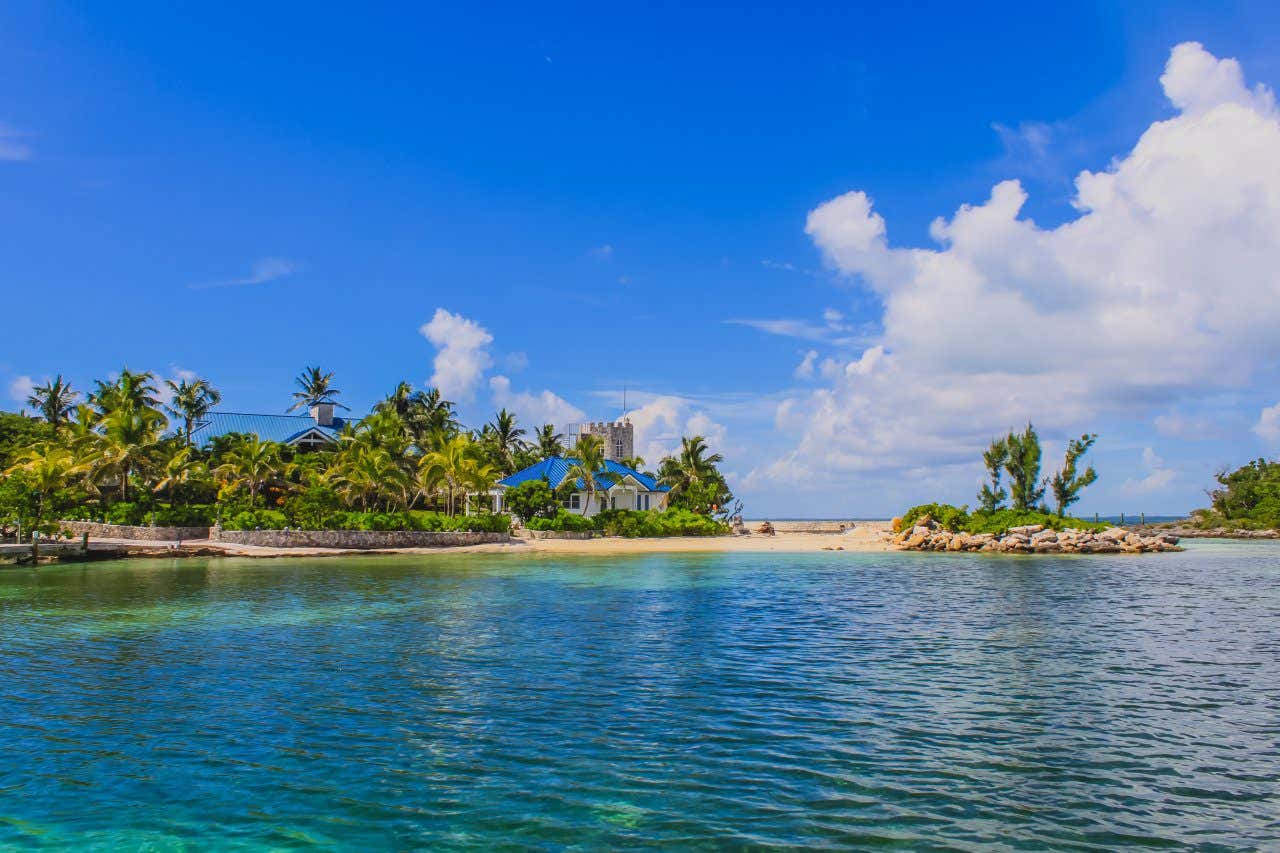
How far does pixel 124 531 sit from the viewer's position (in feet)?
182

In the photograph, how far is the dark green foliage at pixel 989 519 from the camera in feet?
219

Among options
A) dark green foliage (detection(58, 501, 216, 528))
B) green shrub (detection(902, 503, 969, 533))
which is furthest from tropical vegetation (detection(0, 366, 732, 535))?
green shrub (detection(902, 503, 969, 533))

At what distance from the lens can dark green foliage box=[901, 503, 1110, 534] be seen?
6681cm

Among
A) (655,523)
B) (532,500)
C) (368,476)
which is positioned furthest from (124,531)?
(655,523)

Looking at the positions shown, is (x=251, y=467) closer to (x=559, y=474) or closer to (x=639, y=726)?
(x=559, y=474)

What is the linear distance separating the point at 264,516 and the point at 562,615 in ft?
130

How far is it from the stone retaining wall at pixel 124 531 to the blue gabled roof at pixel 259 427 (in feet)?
59.3

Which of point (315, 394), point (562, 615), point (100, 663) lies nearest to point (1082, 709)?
point (562, 615)

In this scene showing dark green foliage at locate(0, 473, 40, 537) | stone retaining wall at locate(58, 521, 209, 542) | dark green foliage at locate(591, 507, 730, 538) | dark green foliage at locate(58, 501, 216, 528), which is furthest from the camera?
dark green foliage at locate(591, 507, 730, 538)

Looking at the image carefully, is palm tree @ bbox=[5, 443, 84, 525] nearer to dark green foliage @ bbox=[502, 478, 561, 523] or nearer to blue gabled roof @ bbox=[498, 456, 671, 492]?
dark green foliage @ bbox=[502, 478, 561, 523]

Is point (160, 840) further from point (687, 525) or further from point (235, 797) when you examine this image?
point (687, 525)

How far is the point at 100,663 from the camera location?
60.8 ft

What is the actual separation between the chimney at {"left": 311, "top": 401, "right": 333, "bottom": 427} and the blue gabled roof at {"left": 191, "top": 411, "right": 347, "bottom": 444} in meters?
3.51

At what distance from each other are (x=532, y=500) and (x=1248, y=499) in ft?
265
